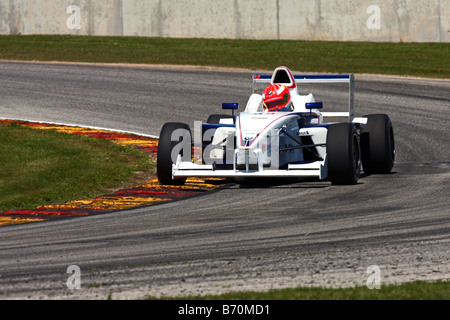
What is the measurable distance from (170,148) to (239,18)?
1816cm

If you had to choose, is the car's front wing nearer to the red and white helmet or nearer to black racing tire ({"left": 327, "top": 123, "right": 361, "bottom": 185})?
black racing tire ({"left": 327, "top": 123, "right": 361, "bottom": 185})

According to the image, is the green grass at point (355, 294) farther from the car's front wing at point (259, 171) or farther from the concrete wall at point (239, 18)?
the concrete wall at point (239, 18)

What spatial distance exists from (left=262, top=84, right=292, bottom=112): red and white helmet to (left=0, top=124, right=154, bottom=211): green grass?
2263mm

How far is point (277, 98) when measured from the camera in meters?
13.4

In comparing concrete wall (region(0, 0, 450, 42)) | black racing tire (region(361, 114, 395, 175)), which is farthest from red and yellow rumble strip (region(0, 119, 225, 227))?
concrete wall (region(0, 0, 450, 42))

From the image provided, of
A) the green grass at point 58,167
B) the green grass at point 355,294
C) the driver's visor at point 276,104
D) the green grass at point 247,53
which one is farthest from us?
the green grass at point 247,53

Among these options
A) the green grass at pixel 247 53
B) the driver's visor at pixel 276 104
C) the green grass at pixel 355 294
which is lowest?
the green grass at pixel 355 294

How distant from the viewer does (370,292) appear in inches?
268

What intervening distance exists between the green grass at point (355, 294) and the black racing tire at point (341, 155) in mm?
5020

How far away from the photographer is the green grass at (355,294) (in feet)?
21.9

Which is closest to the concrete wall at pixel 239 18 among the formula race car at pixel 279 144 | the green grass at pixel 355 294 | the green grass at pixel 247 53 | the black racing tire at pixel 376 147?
the green grass at pixel 247 53

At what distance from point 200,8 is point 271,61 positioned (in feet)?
17.9
